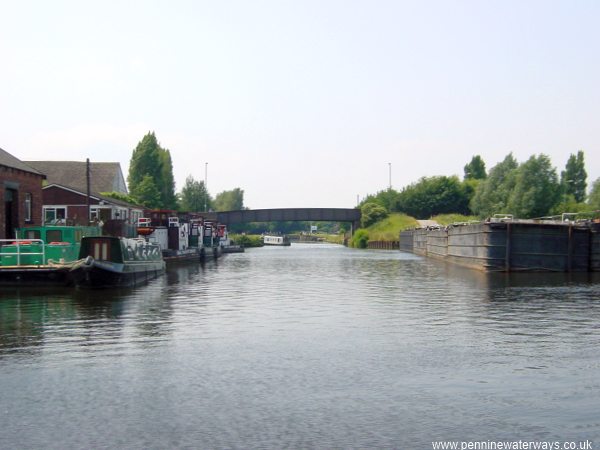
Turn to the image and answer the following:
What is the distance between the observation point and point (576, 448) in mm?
11375

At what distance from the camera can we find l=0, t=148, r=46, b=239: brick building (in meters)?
48.0

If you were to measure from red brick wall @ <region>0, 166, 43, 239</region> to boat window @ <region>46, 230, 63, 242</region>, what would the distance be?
5486mm

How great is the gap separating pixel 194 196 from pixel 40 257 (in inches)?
5204

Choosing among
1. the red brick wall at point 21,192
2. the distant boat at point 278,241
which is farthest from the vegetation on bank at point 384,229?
the red brick wall at point 21,192

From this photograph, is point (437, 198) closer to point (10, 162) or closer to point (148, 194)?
point (148, 194)

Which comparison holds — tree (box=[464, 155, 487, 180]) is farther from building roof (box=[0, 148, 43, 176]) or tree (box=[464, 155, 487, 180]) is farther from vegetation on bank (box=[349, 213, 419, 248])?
building roof (box=[0, 148, 43, 176])

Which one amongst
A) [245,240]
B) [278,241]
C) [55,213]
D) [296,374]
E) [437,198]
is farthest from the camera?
[278,241]

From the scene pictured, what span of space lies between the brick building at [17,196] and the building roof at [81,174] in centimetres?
3284

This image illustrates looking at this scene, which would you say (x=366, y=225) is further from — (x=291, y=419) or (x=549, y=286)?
(x=291, y=419)

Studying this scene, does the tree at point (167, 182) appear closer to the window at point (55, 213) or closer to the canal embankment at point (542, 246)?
the window at point (55, 213)

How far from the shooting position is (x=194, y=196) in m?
172

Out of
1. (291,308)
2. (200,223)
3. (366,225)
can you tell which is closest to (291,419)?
(291,308)

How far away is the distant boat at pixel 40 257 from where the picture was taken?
1537 inches

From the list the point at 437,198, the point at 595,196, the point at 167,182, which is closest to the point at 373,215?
the point at 437,198
